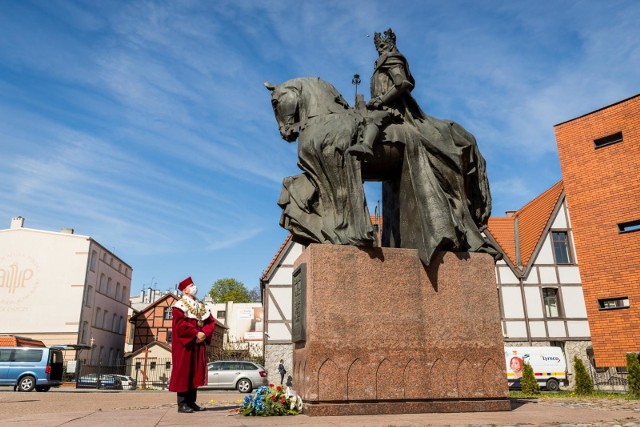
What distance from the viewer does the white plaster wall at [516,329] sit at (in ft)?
80.2

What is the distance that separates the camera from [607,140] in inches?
777

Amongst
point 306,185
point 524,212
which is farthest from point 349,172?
point 524,212

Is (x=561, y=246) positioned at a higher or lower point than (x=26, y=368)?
higher

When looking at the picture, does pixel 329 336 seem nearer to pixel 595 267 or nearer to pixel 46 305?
pixel 595 267

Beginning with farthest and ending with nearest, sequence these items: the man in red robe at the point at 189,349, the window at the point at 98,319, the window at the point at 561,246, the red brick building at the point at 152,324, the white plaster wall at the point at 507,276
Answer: the red brick building at the point at 152,324 → the window at the point at 98,319 → the window at the point at 561,246 → the white plaster wall at the point at 507,276 → the man in red robe at the point at 189,349

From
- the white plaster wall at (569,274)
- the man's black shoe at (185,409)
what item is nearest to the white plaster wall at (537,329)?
the white plaster wall at (569,274)

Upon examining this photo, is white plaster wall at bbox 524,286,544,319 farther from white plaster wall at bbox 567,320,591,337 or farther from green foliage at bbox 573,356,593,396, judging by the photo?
green foliage at bbox 573,356,593,396

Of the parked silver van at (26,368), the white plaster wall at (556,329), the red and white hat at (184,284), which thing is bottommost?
the parked silver van at (26,368)

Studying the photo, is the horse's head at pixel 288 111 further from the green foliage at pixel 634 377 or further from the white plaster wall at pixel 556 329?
the white plaster wall at pixel 556 329

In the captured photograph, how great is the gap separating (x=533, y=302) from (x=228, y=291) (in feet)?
173

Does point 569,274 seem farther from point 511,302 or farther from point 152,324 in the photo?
point 152,324

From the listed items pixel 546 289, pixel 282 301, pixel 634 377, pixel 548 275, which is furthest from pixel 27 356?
pixel 548 275

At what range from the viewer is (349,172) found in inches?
263

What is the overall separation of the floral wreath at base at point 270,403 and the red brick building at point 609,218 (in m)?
16.6
